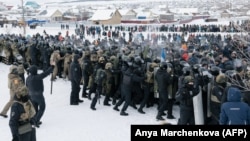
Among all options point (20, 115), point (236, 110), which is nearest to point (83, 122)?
point (20, 115)

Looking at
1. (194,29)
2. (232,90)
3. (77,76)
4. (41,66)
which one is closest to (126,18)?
(194,29)

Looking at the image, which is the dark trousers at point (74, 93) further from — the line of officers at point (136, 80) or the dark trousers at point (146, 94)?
the dark trousers at point (146, 94)

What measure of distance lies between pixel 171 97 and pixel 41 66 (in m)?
9.34

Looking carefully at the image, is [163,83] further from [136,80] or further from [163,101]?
[136,80]

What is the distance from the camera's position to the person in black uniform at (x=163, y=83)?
34.3ft

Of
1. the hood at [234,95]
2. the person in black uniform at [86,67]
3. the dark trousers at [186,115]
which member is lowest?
the dark trousers at [186,115]

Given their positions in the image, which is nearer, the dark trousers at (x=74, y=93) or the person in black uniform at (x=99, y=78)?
the person in black uniform at (x=99, y=78)

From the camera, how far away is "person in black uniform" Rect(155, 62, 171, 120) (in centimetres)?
1045

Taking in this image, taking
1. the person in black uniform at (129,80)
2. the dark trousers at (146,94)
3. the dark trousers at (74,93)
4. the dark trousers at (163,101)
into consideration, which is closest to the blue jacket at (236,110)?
the dark trousers at (163,101)

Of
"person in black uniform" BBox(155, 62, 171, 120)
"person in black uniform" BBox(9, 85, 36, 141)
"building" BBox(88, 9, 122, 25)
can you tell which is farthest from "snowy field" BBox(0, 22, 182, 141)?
"building" BBox(88, 9, 122, 25)

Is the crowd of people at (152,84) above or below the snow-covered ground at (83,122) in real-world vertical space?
above

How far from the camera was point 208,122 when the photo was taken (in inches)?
362

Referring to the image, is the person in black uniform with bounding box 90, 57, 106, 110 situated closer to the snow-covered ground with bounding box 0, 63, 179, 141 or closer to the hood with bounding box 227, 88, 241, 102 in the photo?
the snow-covered ground with bounding box 0, 63, 179, 141

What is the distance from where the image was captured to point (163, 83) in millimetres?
10516
